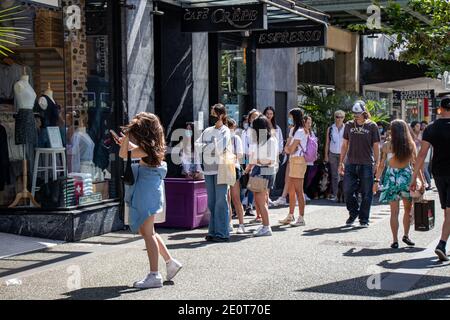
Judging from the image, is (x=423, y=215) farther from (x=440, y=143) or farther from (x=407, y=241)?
(x=440, y=143)

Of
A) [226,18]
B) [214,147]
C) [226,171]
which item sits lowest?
[226,171]

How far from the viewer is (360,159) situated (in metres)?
11.9

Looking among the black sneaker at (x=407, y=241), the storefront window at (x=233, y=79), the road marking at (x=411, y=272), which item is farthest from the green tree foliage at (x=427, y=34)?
the storefront window at (x=233, y=79)

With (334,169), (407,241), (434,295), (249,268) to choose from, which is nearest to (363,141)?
(407,241)

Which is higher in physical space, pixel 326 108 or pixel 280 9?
pixel 280 9

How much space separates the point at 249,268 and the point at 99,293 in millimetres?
1871

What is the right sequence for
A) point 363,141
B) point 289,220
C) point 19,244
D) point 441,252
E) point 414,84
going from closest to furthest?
1. point 441,252
2. point 19,244
3. point 363,141
4. point 289,220
5. point 414,84

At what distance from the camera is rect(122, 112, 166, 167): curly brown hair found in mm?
7465

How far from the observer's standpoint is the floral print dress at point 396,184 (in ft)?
31.8

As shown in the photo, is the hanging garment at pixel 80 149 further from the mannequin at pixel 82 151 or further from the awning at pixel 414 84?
the awning at pixel 414 84

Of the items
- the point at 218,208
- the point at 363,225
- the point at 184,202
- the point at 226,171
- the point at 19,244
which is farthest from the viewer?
the point at 363,225

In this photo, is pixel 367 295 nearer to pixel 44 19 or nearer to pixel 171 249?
pixel 171 249

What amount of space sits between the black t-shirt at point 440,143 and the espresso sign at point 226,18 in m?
5.34
